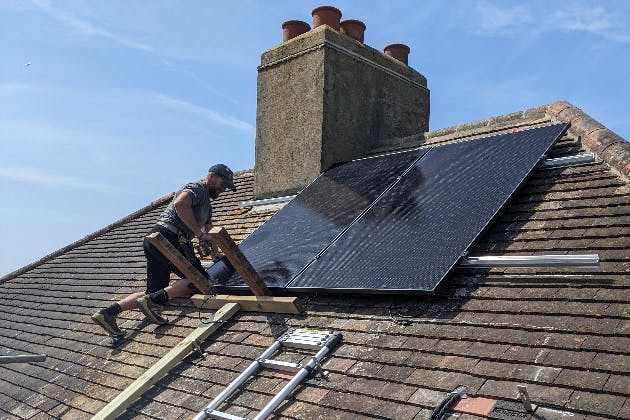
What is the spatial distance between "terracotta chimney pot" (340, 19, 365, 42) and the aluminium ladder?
5.25m

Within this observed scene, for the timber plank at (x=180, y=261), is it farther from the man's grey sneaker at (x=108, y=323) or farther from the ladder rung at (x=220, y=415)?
the ladder rung at (x=220, y=415)

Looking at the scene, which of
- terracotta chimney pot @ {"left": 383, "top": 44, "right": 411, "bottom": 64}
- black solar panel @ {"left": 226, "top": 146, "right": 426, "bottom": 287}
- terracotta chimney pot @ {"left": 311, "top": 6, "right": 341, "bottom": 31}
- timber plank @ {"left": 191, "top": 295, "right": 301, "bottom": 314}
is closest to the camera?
timber plank @ {"left": 191, "top": 295, "right": 301, "bottom": 314}

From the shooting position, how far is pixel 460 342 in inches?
→ 143

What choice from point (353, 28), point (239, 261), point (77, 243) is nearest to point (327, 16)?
point (353, 28)

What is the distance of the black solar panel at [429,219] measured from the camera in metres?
4.39

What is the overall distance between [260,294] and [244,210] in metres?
3.50

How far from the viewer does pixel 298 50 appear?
8016 mm

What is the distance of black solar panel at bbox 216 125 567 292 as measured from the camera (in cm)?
448

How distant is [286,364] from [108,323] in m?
2.74

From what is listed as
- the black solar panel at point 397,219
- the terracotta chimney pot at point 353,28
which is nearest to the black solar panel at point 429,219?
the black solar panel at point 397,219

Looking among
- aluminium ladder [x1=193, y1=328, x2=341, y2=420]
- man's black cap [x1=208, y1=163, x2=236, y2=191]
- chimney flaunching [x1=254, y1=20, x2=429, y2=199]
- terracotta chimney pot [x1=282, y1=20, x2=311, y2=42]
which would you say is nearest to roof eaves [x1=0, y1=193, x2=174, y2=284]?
chimney flaunching [x1=254, y1=20, x2=429, y2=199]

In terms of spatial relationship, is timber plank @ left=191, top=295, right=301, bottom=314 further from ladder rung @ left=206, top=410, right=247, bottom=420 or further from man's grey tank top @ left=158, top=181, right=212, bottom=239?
ladder rung @ left=206, top=410, right=247, bottom=420

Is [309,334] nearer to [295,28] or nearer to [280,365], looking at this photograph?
[280,365]

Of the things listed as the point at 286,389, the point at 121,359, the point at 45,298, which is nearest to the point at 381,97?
the point at 121,359
